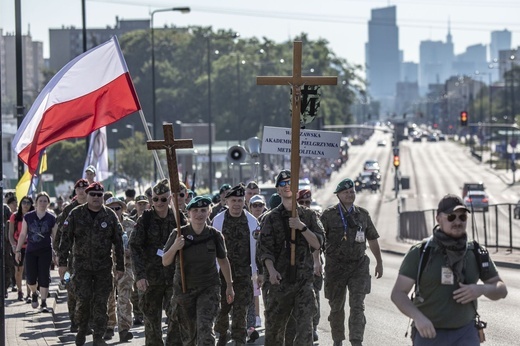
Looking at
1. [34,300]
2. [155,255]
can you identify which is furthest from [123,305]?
[34,300]

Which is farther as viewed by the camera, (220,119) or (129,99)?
(220,119)

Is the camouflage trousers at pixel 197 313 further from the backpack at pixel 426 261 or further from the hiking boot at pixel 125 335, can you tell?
the backpack at pixel 426 261

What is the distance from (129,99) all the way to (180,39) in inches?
5792

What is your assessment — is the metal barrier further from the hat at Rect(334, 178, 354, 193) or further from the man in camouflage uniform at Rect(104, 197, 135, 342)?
the hat at Rect(334, 178, 354, 193)

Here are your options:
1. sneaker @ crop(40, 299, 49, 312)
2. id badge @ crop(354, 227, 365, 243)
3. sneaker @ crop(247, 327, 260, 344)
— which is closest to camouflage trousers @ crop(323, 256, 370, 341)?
id badge @ crop(354, 227, 365, 243)

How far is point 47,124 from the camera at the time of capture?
17.1 meters

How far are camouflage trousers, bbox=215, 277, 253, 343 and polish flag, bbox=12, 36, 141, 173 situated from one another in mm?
3523

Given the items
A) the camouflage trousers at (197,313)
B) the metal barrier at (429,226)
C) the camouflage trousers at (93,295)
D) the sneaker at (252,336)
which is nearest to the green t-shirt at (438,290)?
the camouflage trousers at (197,313)

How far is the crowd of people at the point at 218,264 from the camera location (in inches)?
486

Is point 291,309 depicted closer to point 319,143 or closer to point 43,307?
point 319,143

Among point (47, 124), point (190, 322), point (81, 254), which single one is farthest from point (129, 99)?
point (190, 322)

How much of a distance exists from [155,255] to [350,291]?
6.81 feet

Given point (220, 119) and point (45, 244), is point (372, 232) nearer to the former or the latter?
point (45, 244)

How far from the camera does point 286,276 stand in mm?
12461
